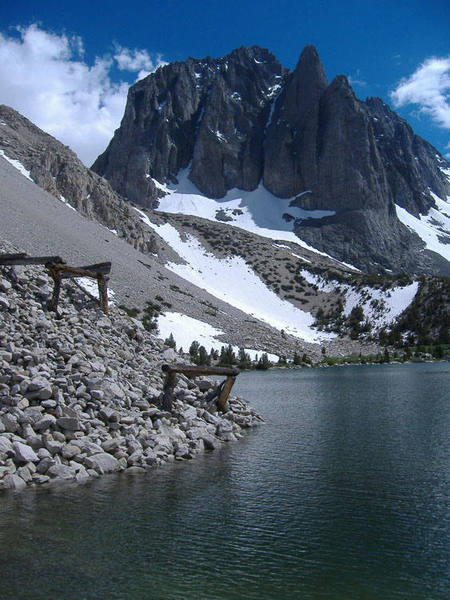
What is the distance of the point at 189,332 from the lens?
66000mm

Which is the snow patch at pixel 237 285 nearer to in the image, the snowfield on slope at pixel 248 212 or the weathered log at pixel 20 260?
the snowfield on slope at pixel 248 212

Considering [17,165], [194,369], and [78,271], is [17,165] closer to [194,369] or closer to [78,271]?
[78,271]

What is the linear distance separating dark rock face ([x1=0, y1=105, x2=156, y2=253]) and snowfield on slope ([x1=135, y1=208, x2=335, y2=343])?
11694mm

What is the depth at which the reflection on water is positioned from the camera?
866 cm

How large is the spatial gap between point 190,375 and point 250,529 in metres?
14.8

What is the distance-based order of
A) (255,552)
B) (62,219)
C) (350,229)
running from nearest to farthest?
(255,552) → (62,219) → (350,229)

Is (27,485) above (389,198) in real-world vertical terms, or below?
below

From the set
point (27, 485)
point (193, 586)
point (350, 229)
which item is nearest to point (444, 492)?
point (193, 586)

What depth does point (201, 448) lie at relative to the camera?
1886cm

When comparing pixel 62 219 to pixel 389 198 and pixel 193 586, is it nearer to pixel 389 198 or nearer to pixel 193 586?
pixel 193 586

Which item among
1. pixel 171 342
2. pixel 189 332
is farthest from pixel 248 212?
pixel 171 342

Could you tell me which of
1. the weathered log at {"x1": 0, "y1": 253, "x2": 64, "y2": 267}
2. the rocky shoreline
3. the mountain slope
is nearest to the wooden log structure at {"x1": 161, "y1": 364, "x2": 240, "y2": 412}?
the rocky shoreline

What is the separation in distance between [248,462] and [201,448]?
2469 millimetres

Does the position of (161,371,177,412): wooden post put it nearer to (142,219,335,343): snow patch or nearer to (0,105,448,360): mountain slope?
(0,105,448,360): mountain slope
